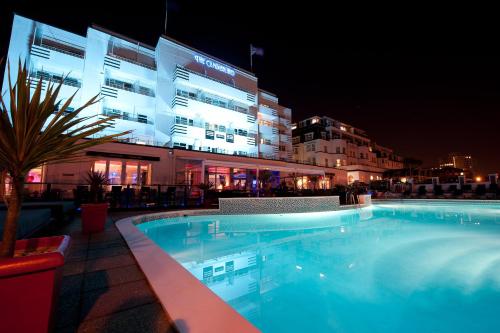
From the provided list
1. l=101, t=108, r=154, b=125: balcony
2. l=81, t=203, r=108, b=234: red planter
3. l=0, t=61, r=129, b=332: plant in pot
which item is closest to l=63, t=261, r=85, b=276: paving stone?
l=0, t=61, r=129, b=332: plant in pot

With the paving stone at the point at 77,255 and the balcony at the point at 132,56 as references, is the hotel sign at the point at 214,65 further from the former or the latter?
the paving stone at the point at 77,255

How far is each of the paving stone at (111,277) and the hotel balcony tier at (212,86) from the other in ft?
67.1

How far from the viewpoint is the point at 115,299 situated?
194 cm

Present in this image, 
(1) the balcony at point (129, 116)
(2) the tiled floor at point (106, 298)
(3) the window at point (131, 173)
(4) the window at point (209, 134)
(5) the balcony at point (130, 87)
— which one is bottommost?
(2) the tiled floor at point (106, 298)

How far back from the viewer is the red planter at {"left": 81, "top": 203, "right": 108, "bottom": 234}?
470cm

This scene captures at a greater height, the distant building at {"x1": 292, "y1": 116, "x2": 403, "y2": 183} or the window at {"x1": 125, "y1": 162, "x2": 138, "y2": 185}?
the distant building at {"x1": 292, "y1": 116, "x2": 403, "y2": 183}

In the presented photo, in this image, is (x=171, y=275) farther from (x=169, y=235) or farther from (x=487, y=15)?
(x=487, y=15)

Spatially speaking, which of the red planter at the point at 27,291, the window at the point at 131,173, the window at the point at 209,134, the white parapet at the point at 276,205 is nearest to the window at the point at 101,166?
the window at the point at 131,173

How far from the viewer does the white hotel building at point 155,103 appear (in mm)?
15633

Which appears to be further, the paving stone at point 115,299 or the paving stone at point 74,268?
the paving stone at point 74,268

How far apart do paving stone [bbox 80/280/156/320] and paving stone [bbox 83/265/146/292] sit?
4.6 inches

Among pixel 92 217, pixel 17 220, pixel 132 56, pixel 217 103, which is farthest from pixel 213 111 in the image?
pixel 17 220

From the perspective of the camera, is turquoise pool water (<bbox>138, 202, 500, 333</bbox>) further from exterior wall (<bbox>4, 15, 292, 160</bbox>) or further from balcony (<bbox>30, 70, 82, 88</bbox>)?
balcony (<bbox>30, 70, 82, 88</bbox>)

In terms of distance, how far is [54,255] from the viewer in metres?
1.17
